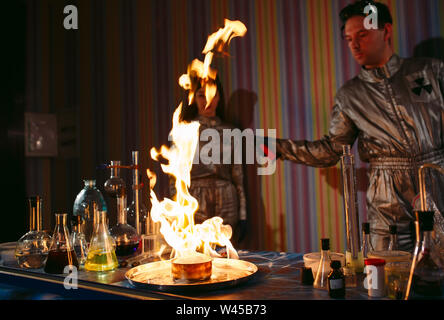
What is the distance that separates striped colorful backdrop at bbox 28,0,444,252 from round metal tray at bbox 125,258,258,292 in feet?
5.49

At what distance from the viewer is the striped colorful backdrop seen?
116 inches

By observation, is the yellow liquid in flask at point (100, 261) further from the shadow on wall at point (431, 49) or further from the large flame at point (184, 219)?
the shadow on wall at point (431, 49)

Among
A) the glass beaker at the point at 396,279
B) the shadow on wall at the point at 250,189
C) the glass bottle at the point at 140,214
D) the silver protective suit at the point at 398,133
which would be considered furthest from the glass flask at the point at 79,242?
the shadow on wall at the point at 250,189

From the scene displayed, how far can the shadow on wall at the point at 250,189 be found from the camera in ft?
10.7

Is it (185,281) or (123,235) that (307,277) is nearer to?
(185,281)

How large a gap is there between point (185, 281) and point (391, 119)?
1637 mm

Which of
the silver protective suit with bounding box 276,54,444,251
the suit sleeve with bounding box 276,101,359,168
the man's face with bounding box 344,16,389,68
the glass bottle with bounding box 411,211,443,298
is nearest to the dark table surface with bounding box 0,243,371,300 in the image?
the glass bottle with bounding box 411,211,443,298

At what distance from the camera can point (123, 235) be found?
5.47ft

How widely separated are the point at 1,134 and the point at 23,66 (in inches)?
28.5

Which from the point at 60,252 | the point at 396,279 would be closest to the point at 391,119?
the point at 396,279

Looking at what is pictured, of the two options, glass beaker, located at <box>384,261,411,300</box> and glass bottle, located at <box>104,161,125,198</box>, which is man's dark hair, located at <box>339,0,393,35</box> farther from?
glass beaker, located at <box>384,261,411,300</box>

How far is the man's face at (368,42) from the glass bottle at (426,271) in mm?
1639
